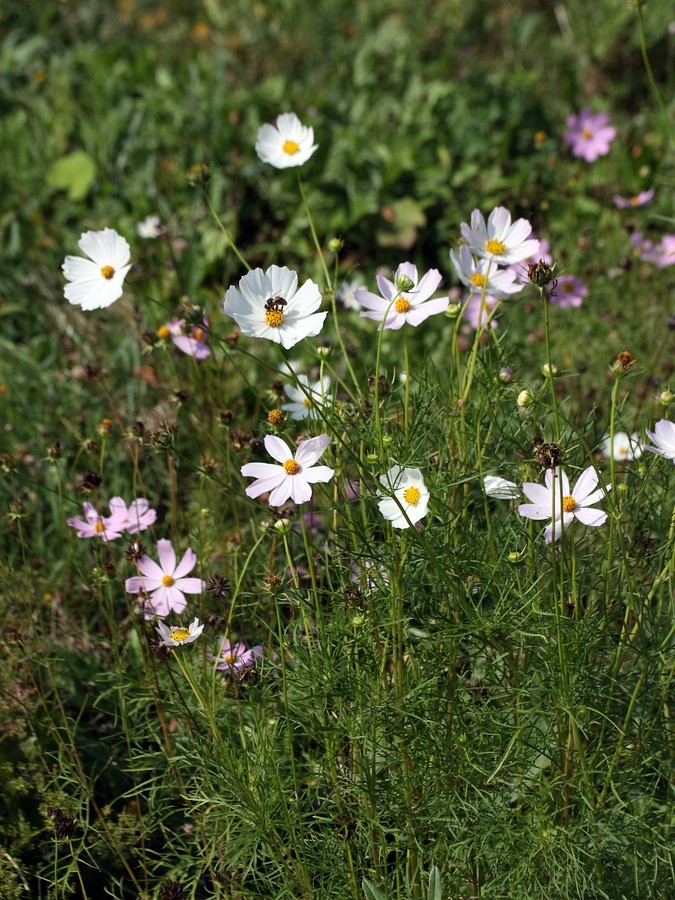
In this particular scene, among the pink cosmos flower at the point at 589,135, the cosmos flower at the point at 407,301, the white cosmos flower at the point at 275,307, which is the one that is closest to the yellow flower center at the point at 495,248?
the cosmos flower at the point at 407,301

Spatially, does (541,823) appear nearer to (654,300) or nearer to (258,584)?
(258,584)

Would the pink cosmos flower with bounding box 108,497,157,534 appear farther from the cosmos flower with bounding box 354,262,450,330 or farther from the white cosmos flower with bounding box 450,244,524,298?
the white cosmos flower with bounding box 450,244,524,298

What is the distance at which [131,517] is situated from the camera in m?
1.83

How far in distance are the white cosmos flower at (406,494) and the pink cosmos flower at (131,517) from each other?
1.90ft

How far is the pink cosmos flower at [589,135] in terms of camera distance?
3.35m

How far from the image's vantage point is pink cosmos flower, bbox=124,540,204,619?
1679 mm

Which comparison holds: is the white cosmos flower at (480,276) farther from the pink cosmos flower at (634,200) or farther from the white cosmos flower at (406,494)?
the pink cosmos flower at (634,200)

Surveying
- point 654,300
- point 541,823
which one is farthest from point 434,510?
point 654,300

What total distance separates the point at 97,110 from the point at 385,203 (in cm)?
124

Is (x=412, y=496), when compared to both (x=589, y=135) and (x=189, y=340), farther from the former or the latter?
(x=589, y=135)

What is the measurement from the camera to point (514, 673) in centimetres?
144

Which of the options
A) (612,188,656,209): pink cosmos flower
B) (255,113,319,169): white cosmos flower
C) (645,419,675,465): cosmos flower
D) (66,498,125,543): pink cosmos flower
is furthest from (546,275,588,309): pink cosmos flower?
(66,498,125,543): pink cosmos flower

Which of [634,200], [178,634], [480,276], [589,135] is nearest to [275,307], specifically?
[480,276]

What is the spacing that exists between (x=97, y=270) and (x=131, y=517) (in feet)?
1.48
